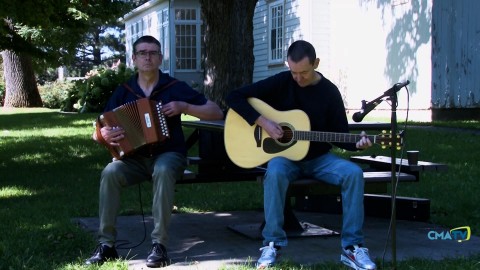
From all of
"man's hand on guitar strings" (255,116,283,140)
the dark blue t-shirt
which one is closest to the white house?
the dark blue t-shirt

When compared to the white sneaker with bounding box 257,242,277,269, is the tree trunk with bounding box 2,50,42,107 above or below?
above

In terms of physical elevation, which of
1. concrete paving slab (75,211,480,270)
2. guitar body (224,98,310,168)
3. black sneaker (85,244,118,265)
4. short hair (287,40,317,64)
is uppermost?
short hair (287,40,317,64)

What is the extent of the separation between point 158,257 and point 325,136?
134 cm

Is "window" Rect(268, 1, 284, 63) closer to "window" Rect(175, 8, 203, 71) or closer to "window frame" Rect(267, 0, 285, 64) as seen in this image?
"window frame" Rect(267, 0, 285, 64)

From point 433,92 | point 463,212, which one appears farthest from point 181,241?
point 433,92

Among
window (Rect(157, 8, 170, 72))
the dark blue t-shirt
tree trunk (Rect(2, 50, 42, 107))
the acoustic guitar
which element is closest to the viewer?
the acoustic guitar

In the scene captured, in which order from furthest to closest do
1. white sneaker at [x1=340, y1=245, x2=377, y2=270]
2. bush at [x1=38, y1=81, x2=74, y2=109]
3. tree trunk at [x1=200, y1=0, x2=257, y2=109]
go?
1. bush at [x1=38, y1=81, x2=74, y2=109]
2. tree trunk at [x1=200, y1=0, x2=257, y2=109]
3. white sneaker at [x1=340, y1=245, x2=377, y2=270]

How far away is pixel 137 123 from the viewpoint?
16.1ft

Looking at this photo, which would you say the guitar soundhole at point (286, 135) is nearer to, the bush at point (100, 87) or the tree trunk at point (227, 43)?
the tree trunk at point (227, 43)

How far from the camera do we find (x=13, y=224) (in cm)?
603

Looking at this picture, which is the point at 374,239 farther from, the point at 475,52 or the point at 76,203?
the point at 475,52

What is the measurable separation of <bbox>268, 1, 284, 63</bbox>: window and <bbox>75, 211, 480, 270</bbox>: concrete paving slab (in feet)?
49.5

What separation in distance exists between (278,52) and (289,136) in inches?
668

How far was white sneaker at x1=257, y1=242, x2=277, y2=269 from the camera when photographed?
15.0 ft
